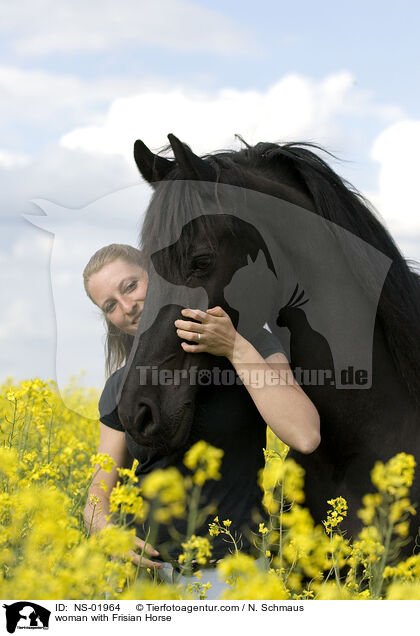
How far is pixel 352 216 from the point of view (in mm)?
3135

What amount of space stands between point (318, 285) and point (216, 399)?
0.68 m

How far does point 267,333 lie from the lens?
3111mm

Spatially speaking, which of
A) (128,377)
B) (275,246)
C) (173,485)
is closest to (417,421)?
(275,246)

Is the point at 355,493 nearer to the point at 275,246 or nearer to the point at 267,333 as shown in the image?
the point at 267,333

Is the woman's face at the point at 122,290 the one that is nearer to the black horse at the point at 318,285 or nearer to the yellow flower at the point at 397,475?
the black horse at the point at 318,285

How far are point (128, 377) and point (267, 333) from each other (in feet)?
2.33

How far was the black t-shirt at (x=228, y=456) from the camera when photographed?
3066mm

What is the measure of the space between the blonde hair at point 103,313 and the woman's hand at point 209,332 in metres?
0.52

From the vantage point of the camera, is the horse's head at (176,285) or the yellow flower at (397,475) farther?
the horse's head at (176,285)

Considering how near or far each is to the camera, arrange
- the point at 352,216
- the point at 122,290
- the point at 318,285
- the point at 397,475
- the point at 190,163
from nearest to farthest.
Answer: the point at 397,475 < the point at 190,163 < the point at 318,285 < the point at 352,216 < the point at 122,290

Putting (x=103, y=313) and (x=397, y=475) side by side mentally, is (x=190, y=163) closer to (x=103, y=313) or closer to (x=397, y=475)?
(x=103, y=313)

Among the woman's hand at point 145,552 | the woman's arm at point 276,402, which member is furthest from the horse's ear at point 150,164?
the woman's hand at point 145,552
